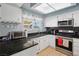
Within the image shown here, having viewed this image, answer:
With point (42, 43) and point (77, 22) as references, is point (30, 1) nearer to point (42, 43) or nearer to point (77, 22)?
point (42, 43)

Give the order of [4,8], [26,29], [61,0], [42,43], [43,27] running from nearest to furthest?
[61,0], [4,8], [26,29], [43,27], [42,43]

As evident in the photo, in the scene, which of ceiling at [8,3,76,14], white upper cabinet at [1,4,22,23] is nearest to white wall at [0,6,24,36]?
white upper cabinet at [1,4,22,23]

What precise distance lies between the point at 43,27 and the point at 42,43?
366 millimetres

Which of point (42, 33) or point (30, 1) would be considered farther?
point (42, 33)

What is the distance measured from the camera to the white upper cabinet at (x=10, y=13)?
107 cm

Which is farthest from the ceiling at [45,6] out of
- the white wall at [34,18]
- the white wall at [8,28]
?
the white wall at [8,28]

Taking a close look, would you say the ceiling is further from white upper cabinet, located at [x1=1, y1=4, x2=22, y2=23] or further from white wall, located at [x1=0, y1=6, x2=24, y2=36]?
white wall, located at [x1=0, y1=6, x2=24, y2=36]

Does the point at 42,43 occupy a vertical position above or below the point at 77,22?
below

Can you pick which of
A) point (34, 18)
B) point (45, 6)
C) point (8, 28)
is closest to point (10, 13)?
point (8, 28)

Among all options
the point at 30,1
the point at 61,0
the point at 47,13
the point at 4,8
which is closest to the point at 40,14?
the point at 47,13

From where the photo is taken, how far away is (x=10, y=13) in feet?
3.80

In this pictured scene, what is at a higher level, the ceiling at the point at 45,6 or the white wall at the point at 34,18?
the ceiling at the point at 45,6

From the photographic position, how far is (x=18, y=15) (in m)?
1.23

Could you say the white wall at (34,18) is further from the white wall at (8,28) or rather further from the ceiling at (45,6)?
the white wall at (8,28)
